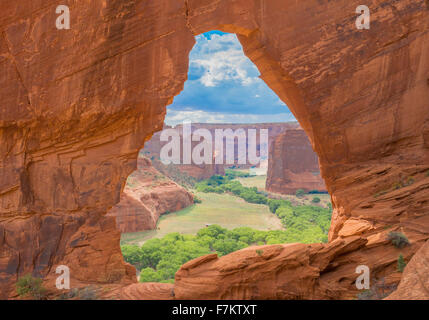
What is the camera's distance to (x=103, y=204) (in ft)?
31.4

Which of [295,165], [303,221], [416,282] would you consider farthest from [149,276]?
[295,165]

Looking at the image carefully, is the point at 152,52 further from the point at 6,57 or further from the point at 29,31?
the point at 6,57

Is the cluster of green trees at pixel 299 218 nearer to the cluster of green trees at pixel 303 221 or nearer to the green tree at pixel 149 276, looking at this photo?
the cluster of green trees at pixel 303 221

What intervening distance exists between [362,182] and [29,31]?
11882 millimetres

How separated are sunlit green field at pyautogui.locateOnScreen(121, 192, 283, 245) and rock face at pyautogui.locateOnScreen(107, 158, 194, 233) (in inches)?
31.5

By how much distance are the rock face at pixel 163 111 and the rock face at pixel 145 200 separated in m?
15.3

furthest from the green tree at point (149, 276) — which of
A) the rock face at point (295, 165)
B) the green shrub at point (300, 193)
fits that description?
the rock face at point (295, 165)

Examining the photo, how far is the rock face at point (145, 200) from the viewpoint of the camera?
84.8 feet

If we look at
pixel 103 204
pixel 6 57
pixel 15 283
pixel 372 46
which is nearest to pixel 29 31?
pixel 6 57

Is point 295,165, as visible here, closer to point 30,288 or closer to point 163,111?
point 163,111

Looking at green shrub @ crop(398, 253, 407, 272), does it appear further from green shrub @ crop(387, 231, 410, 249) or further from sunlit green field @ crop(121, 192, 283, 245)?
sunlit green field @ crop(121, 192, 283, 245)

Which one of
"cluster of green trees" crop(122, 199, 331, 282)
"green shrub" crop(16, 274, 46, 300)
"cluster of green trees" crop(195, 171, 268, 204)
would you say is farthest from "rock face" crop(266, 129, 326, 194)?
"green shrub" crop(16, 274, 46, 300)

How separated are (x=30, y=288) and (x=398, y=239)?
1046 cm

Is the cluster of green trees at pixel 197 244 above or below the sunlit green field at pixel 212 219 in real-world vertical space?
below
